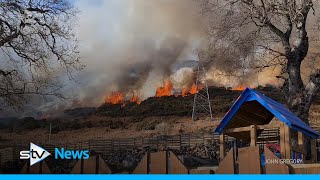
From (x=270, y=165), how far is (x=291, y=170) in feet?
0.45

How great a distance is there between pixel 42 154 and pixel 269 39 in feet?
14.3

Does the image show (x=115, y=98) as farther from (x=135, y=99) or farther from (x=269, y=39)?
(x=269, y=39)

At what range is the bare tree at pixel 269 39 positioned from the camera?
759cm

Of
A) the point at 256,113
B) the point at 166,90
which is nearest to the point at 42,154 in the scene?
the point at 256,113

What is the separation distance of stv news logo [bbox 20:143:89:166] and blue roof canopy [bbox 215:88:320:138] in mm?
1490

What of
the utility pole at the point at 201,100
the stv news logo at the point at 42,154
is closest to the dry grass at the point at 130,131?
the utility pole at the point at 201,100

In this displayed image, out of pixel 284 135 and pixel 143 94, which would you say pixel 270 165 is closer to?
pixel 284 135

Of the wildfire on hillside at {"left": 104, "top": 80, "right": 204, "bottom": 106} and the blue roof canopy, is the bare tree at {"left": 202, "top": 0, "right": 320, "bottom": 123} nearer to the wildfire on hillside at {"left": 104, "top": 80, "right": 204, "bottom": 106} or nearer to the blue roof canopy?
the wildfire on hillside at {"left": 104, "top": 80, "right": 204, "bottom": 106}

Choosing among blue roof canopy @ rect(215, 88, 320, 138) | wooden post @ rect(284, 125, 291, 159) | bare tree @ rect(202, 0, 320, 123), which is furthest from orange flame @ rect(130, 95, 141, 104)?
wooden post @ rect(284, 125, 291, 159)

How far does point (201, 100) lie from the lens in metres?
6.92

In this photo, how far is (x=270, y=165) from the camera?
3465 mm

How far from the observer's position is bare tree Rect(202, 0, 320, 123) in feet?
24.9

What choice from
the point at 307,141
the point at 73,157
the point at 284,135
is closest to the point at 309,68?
the point at 307,141

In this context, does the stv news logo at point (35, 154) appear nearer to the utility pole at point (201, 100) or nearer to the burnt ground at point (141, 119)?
the burnt ground at point (141, 119)
